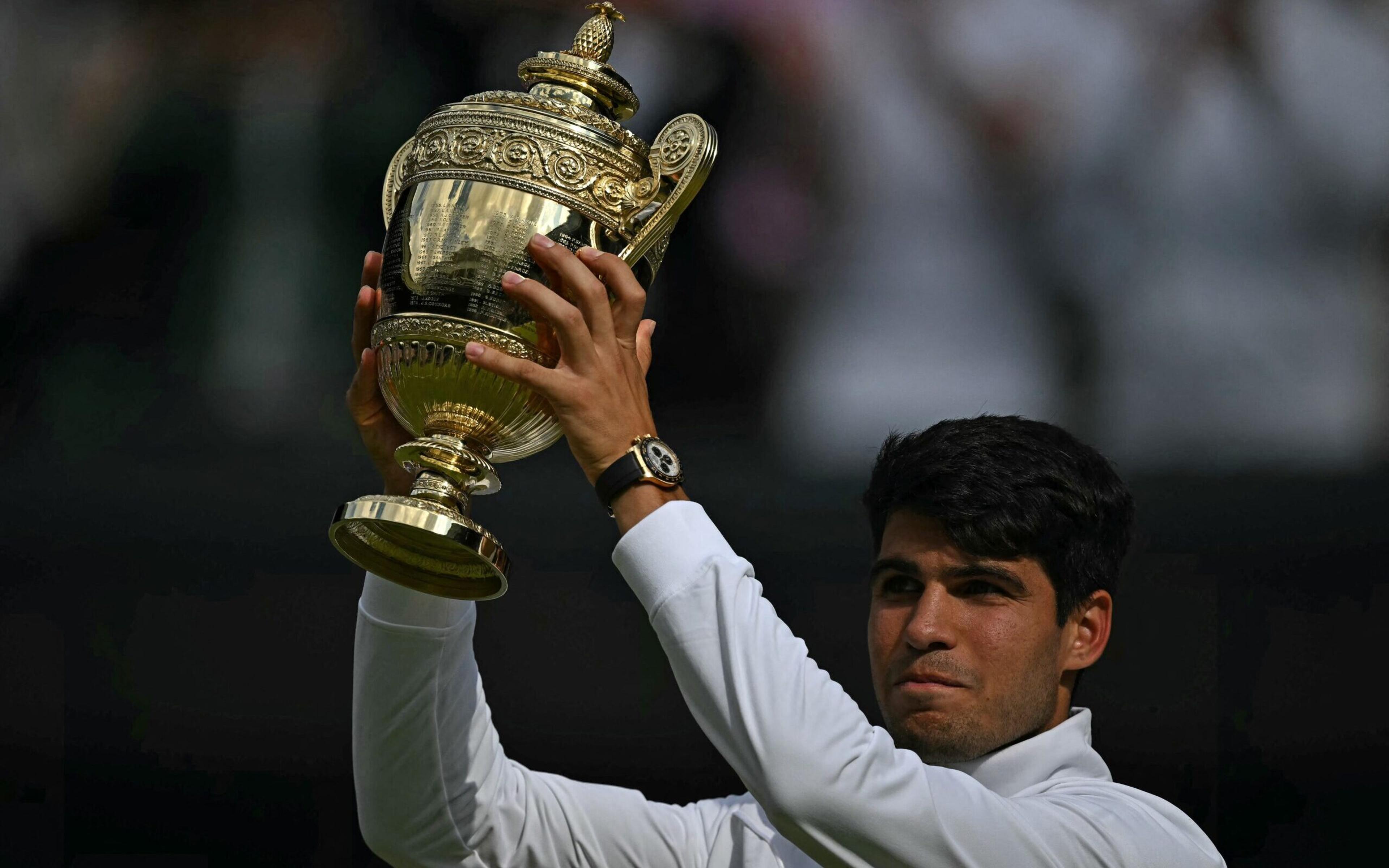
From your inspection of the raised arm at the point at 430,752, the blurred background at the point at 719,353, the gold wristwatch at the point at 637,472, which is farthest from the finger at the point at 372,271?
the blurred background at the point at 719,353

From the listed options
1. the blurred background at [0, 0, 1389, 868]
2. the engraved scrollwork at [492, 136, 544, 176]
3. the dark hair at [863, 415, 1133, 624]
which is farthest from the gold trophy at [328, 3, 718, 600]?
the blurred background at [0, 0, 1389, 868]

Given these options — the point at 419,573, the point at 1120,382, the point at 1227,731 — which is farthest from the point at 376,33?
the point at 1227,731

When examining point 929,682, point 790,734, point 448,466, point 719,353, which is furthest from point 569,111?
A: point 719,353

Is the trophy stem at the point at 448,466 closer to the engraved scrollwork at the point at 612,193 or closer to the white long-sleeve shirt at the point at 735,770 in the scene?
the white long-sleeve shirt at the point at 735,770

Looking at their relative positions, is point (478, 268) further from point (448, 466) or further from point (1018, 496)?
point (1018, 496)

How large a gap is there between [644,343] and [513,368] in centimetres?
30

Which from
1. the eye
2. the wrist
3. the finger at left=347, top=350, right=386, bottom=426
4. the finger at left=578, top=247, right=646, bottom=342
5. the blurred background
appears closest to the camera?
the wrist

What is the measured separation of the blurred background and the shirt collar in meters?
1.35

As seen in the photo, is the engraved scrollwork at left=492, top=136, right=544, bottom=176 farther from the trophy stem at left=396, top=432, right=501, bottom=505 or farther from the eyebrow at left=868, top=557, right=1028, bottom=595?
the eyebrow at left=868, top=557, right=1028, bottom=595

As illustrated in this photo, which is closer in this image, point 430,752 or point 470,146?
point 470,146

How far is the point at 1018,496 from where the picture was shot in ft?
7.68

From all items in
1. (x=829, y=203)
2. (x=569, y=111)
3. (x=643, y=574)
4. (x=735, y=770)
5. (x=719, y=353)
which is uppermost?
(x=829, y=203)

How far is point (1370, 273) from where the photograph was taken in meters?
3.71

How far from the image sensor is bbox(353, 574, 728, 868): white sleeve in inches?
85.2
